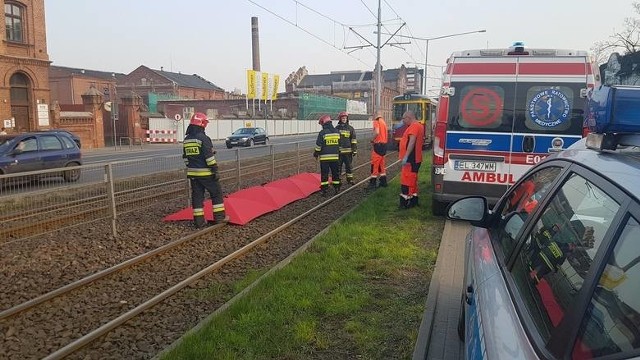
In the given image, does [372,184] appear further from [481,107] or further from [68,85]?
[68,85]

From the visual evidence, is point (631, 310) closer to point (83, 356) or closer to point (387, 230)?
point (83, 356)

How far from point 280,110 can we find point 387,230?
2827 inches

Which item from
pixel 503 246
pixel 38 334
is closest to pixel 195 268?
pixel 38 334

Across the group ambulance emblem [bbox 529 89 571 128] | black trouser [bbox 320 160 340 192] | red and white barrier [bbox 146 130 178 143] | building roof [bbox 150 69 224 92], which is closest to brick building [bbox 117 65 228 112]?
building roof [bbox 150 69 224 92]

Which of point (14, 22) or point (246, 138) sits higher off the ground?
point (14, 22)

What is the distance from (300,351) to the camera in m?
3.75

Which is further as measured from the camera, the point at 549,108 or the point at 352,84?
the point at 352,84

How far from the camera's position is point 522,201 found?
2979 millimetres

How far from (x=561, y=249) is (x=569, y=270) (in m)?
0.20

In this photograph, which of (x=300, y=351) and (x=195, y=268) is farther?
(x=195, y=268)

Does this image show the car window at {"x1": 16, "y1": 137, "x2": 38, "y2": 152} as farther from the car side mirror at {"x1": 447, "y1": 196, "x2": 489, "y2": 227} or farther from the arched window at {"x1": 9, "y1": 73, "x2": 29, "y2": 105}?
the arched window at {"x1": 9, "y1": 73, "x2": 29, "y2": 105}

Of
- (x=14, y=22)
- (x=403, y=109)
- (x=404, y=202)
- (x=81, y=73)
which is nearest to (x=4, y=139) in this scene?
(x=404, y=202)

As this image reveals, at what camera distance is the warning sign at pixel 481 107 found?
762cm

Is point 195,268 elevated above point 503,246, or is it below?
below
